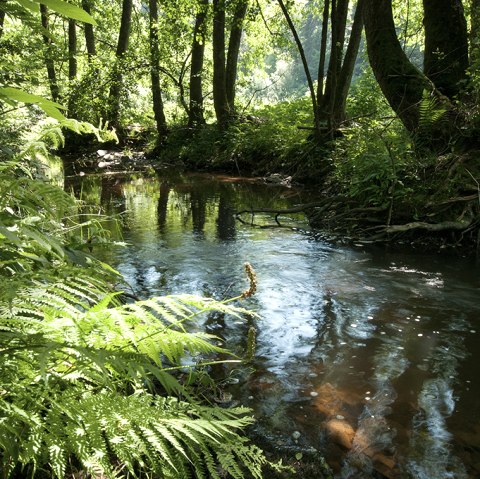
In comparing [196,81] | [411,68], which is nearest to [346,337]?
[411,68]

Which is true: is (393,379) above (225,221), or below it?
below

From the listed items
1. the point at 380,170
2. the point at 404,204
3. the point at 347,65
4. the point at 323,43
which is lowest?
the point at 404,204

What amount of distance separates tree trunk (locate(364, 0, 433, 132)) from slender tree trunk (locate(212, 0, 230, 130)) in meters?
9.24

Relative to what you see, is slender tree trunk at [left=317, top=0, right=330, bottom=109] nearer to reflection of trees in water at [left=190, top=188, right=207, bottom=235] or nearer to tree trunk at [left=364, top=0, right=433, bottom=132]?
tree trunk at [left=364, top=0, right=433, bottom=132]

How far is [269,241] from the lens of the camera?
6.85 meters

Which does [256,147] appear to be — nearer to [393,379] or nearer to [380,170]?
[380,170]

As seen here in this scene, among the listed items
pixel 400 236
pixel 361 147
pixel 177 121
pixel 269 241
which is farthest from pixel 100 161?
pixel 400 236

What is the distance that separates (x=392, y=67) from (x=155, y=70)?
1323cm

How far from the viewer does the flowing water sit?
2.45 metres

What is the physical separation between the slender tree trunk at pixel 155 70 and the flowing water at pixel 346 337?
12.9m

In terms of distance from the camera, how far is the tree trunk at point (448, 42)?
734cm

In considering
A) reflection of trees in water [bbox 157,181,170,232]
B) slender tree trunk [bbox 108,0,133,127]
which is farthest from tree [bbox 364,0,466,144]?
slender tree trunk [bbox 108,0,133,127]

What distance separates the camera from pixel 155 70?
62.0 feet

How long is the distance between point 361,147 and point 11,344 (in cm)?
855
